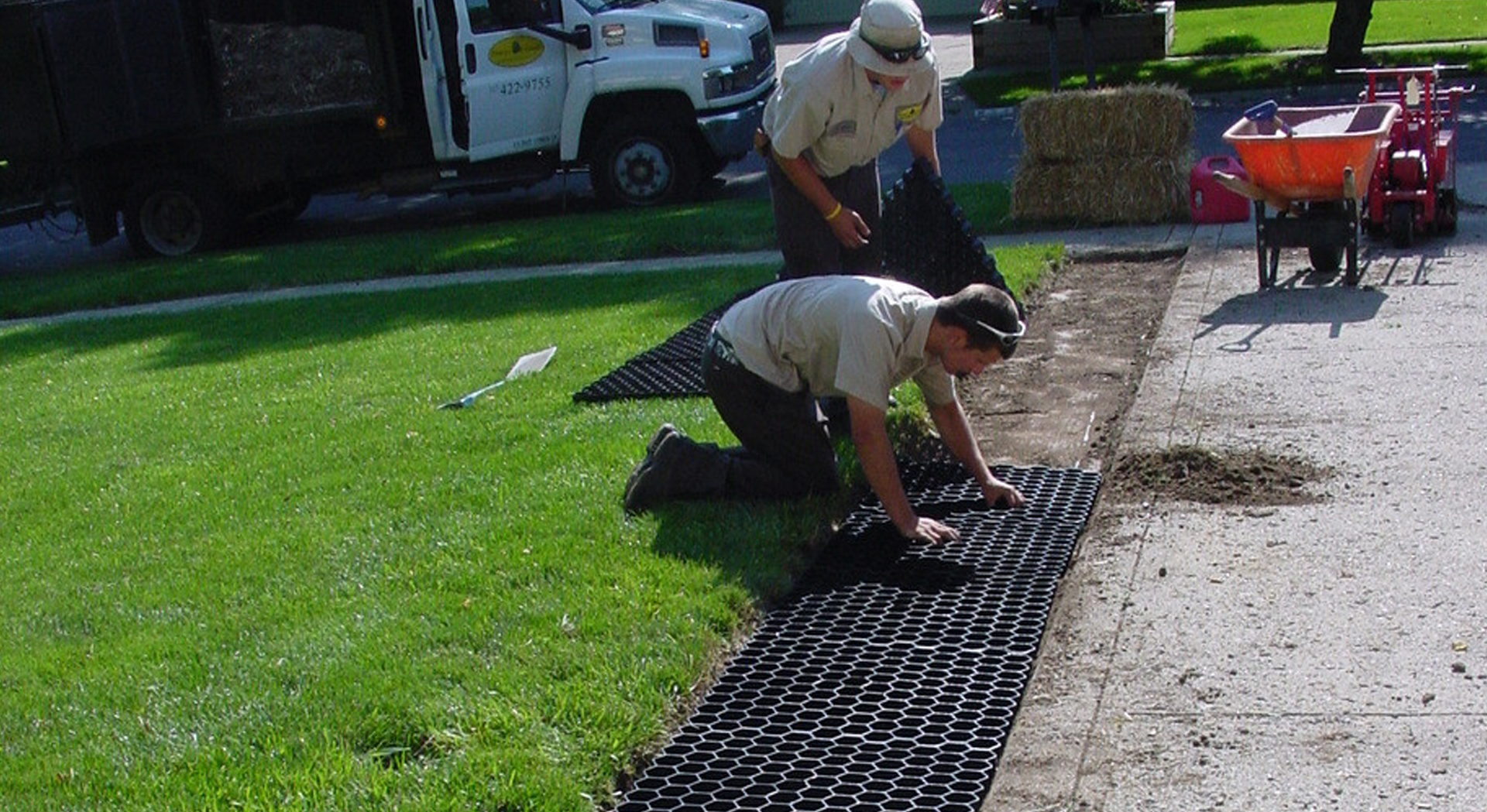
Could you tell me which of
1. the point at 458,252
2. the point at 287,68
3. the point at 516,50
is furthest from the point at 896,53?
the point at 287,68

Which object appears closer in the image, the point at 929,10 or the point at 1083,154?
the point at 1083,154

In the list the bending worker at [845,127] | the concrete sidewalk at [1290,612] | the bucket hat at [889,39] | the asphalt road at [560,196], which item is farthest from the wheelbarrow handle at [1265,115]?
the asphalt road at [560,196]

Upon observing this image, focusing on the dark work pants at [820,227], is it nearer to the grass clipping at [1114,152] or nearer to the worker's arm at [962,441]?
the worker's arm at [962,441]

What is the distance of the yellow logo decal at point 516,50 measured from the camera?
51.5 ft

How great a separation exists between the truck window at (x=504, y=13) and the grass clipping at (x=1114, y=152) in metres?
4.94

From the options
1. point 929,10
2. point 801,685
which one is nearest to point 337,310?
point 801,685

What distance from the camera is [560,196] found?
706 inches

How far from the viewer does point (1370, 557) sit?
18.6ft

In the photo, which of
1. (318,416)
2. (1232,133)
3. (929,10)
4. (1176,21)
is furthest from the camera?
(929,10)

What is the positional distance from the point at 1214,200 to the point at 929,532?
6723mm

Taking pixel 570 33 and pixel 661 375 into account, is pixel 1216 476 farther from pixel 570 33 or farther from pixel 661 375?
pixel 570 33

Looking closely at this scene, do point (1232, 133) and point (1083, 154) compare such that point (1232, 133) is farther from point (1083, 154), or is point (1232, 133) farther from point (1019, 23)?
point (1019, 23)

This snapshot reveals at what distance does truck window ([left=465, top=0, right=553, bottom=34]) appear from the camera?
611 inches

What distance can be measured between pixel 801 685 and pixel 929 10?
3431 centimetres
